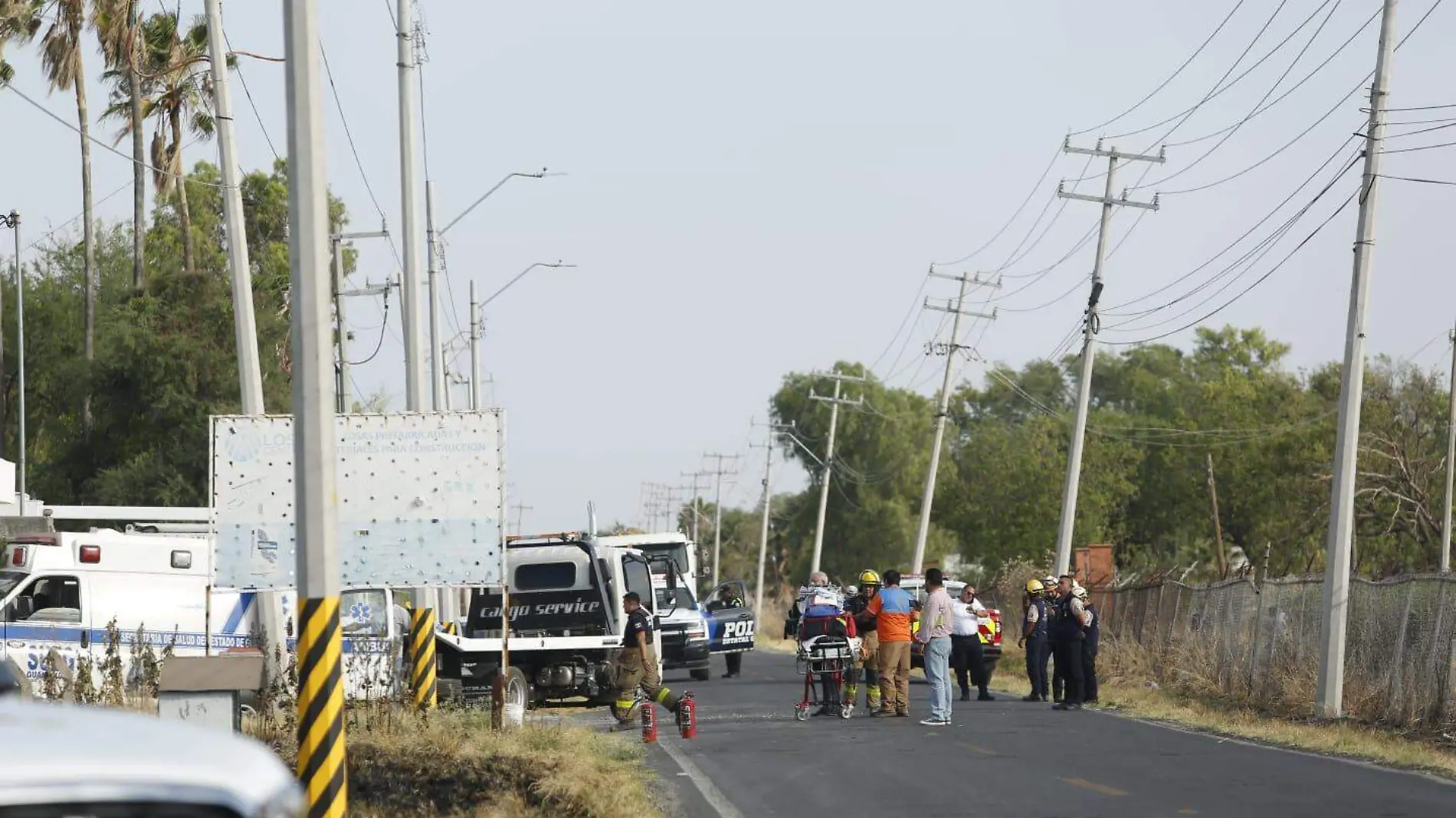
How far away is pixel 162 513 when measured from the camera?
98.8 feet

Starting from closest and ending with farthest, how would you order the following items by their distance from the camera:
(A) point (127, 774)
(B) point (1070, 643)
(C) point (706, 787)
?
1. (A) point (127, 774)
2. (C) point (706, 787)
3. (B) point (1070, 643)

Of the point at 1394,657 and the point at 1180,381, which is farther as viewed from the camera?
the point at 1180,381

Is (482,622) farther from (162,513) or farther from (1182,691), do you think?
(1182,691)

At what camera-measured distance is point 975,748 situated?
65.9 feet

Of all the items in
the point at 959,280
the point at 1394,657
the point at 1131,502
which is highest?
the point at 959,280

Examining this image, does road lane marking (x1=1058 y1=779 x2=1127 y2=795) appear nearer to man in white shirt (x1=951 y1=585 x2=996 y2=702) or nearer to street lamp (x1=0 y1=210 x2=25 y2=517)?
man in white shirt (x1=951 y1=585 x2=996 y2=702)

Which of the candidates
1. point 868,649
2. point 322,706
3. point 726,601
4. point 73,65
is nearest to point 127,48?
point 73,65

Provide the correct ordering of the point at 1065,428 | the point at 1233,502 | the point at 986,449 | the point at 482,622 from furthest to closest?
the point at 1065,428 → the point at 986,449 → the point at 1233,502 → the point at 482,622

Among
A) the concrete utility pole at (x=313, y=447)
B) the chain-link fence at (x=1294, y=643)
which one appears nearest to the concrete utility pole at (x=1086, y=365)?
the chain-link fence at (x=1294, y=643)

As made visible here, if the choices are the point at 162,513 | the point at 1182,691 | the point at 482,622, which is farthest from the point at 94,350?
the point at 1182,691

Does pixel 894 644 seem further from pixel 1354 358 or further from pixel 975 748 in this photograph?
pixel 1354 358

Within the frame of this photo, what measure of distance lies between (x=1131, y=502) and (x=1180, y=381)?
698 inches

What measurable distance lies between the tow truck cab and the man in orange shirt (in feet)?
9.87

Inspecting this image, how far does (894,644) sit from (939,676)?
1.18m
